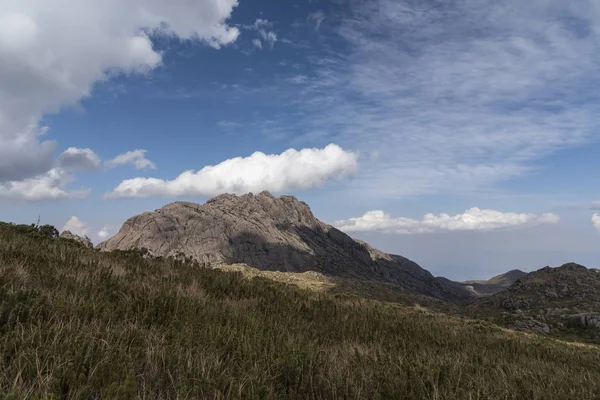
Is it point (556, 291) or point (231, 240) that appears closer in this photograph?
point (556, 291)

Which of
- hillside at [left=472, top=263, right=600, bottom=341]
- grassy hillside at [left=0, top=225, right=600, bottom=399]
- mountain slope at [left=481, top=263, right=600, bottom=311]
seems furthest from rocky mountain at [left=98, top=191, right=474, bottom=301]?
grassy hillside at [left=0, top=225, right=600, bottom=399]

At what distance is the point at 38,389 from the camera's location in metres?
3.05

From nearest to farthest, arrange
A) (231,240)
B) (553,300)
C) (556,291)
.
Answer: (553,300) → (556,291) → (231,240)

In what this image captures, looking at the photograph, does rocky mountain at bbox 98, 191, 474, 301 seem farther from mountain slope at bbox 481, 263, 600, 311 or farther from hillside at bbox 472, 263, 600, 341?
hillside at bbox 472, 263, 600, 341

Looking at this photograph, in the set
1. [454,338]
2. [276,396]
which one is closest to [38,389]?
[276,396]

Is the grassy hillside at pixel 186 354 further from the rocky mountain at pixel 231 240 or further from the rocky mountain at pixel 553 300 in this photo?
the rocky mountain at pixel 231 240

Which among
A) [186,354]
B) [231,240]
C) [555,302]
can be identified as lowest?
[555,302]

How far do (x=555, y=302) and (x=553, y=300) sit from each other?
1.80 meters

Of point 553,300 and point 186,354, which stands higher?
point 186,354

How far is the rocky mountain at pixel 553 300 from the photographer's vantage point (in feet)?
118

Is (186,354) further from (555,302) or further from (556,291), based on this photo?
(556,291)

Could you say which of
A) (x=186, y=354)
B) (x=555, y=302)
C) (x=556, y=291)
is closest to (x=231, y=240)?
(x=556, y=291)

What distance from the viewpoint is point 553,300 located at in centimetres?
5122

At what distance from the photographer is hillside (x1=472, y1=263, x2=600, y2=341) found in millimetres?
35125
